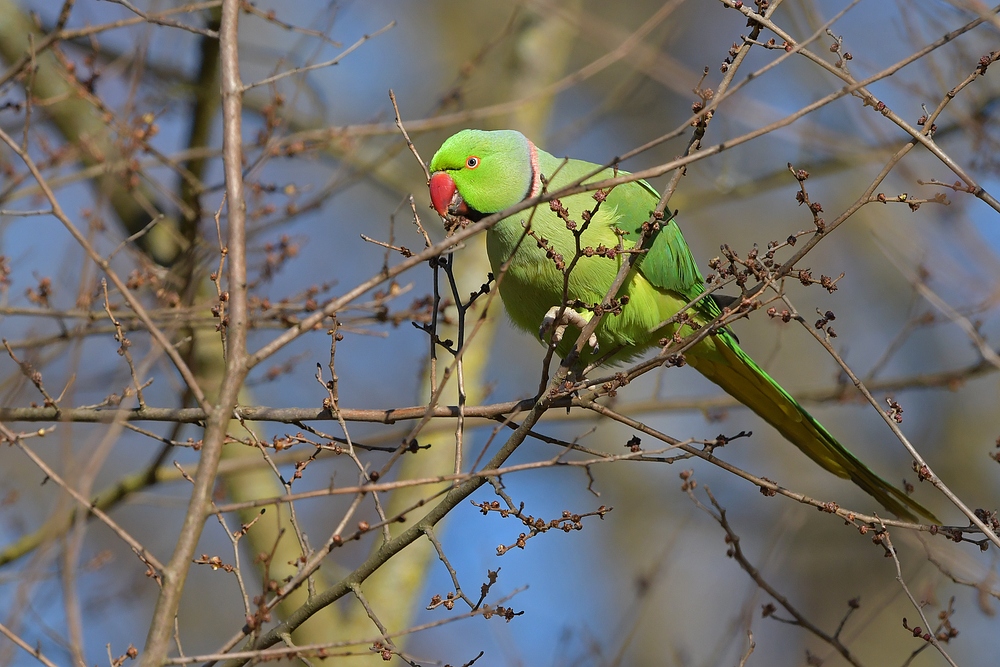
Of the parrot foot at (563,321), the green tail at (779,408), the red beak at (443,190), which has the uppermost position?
the red beak at (443,190)

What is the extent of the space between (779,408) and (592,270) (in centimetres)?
106

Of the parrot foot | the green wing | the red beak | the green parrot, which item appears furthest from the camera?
the red beak

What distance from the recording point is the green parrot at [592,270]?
3287 mm

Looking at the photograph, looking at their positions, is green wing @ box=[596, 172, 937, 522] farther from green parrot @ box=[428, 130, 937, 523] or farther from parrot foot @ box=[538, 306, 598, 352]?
parrot foot @ box=[538, 306, 598, 352]

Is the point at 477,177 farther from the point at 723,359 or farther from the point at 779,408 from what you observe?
the point at 779,408

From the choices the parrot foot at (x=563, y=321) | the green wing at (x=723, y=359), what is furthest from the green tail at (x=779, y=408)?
the parrot foot at (x=563, y=321)

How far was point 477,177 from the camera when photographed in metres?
3.54

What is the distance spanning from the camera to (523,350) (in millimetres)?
10336

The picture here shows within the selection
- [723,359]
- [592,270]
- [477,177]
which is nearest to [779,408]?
[723,359]

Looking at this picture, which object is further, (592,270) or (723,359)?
(723,359)

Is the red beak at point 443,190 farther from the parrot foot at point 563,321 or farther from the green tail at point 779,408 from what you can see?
the green tail at point 779,408

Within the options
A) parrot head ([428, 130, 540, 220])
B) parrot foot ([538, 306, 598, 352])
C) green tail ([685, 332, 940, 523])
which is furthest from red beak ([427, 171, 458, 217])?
green tail ([685, 332, 940, 523])

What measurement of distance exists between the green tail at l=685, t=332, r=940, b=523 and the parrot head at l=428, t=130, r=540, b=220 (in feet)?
3.35

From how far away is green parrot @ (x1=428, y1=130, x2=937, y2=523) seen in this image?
3.29 m
